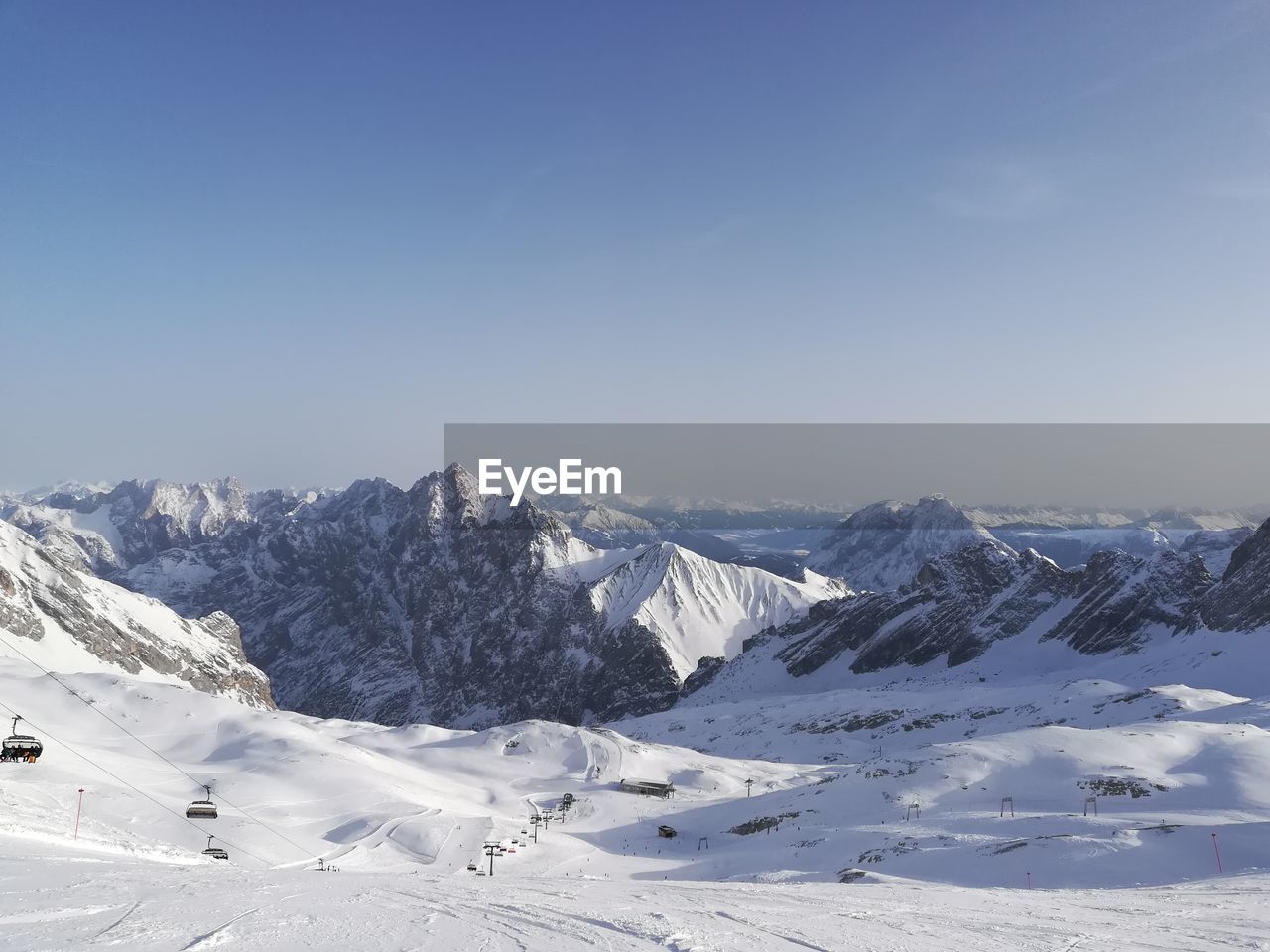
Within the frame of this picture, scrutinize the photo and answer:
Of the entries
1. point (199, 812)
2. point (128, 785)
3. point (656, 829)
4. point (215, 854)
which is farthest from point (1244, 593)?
point (128, 785)

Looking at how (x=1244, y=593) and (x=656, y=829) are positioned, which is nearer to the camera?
(x=656, y=829)

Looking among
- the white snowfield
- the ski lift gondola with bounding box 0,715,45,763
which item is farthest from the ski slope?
the ski lift gondola with bounding box 0,715,45,763

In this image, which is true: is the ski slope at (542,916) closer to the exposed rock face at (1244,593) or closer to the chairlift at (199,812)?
the chairlift at (199,812)

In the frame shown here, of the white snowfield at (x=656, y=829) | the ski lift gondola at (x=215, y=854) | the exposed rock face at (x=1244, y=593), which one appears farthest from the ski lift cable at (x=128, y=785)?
the exposed rock face at (x=1244, y=593)

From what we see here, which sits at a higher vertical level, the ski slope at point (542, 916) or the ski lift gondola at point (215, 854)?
the ski slope at point (542, 916)

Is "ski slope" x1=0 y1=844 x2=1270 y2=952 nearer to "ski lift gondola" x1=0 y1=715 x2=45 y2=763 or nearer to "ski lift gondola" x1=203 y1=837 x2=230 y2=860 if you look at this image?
"ski lift gondola" x1=0 y1=715 x2=45 y2=763

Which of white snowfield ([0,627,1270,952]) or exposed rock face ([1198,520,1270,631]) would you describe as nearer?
white snowfield ([0,627,1270,952])

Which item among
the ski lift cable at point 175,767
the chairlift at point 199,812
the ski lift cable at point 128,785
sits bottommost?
the ski lift cable at point 175,767

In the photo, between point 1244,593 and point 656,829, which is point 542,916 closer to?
point 656,829

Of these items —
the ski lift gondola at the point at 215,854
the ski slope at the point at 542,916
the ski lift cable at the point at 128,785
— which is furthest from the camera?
the ski lift cable at the point at 128,785
